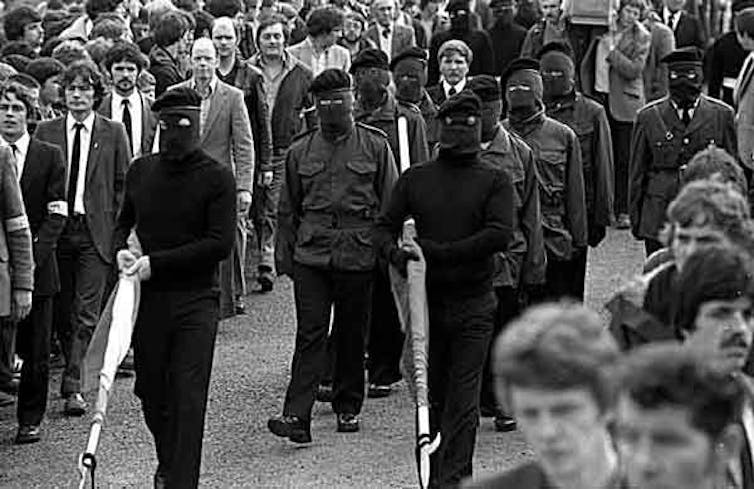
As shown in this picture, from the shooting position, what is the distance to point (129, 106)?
13750 millimetres

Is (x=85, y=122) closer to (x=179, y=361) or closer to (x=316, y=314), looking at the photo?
(x=316, y=314)

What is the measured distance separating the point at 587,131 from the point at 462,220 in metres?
3.54

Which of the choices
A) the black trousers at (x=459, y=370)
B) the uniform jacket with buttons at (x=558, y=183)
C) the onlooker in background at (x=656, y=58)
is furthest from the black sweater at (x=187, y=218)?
the onlooker in background at (x=656, y=58)

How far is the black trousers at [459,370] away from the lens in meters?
10.3

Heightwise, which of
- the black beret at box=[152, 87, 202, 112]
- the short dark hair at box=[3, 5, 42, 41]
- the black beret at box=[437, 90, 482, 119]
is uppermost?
the black beret at box=[152, 87, 202, 112]

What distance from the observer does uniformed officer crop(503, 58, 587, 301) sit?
1250 centimetres

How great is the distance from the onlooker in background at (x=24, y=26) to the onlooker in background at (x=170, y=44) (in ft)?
7.91

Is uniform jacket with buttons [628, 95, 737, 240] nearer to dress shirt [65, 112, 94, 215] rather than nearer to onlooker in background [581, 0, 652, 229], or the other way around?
dress shirt [65, 112, 94, 215]

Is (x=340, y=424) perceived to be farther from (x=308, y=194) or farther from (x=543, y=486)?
(x=543, y=486)

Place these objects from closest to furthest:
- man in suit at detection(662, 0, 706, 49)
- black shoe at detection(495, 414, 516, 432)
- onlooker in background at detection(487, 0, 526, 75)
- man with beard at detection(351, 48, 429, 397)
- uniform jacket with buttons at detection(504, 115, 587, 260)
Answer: black shoe at detection(495, 414, 516, 432), uniform jacket with buttons at detection(504, 115, 587, 260), man with beard at detection(351, 48, 429, 397), onlooker in background at detection(487, 0, 526, 75), man in suit at detection(662, 0, 706, 49)

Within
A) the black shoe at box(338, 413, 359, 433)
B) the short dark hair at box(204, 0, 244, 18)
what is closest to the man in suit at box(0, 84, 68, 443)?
the black shoe at box(338, 413, 359, 433)

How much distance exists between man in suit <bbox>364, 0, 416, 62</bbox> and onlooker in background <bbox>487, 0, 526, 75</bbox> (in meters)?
0.87

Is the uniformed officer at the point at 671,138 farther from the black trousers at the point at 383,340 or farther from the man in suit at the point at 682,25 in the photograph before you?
the man in suit at the point at 682,25

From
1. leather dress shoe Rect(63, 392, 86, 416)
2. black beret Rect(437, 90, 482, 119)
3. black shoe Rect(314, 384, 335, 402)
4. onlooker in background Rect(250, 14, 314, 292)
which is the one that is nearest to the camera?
black beret Rect(437, 90, 482, 119)
